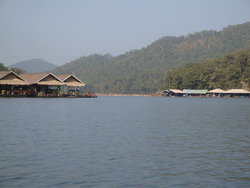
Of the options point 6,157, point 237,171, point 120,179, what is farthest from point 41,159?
point 237,171

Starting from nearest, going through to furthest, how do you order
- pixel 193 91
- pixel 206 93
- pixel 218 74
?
1. pixel 218 74
2. pixel 206 93
3. pixel 193 91

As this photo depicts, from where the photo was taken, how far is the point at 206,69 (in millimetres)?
140000

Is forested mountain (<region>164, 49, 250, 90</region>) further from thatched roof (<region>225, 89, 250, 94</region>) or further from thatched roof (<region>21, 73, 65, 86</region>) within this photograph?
thatched roof (<region>21, 73, 65, 86</region>)

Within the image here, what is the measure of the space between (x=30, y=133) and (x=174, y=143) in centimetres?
773

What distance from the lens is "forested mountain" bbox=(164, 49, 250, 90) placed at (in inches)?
5325

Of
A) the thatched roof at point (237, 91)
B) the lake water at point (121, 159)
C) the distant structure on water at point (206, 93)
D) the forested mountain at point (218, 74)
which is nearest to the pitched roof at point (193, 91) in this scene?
the distant structure on water at point (206, 93)

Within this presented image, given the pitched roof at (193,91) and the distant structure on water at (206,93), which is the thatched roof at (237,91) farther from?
the pitched roof at (193,91)

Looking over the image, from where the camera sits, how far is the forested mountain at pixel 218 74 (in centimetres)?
13525

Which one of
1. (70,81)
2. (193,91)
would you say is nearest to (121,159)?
(70,81)

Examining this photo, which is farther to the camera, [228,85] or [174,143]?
[228,85]

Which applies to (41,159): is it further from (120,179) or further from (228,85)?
(228,85)

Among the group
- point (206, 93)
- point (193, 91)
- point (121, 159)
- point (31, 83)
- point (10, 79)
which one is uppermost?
point (10, 79)

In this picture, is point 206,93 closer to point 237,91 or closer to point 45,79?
point 237,91

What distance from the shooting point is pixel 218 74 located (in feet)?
452
